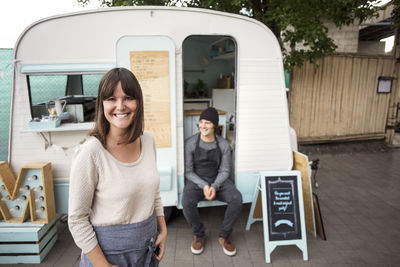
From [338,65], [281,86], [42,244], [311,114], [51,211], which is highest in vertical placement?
[338,65]

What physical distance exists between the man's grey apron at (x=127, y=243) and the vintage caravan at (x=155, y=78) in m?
1.75

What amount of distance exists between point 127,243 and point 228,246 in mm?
2022

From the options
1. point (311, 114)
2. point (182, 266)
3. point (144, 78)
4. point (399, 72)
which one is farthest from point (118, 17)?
point (399, 72)

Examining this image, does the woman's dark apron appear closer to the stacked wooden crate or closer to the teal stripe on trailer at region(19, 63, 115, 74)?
the teal stripe on trailer at region(19, 63, 115, 74)

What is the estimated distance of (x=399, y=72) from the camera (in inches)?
313

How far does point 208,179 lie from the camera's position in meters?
3.45

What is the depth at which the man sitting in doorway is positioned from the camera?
3207 millimetres

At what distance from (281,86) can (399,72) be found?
6.77 m

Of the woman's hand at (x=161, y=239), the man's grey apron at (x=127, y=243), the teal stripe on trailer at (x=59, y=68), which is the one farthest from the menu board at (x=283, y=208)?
the teal stripe on trailer at (x=59, y=68)

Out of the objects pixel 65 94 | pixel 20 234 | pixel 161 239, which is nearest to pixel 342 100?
pixel 65 94

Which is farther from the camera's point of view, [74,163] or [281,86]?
[281,86]

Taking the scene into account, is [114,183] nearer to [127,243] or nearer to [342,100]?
[127,243]

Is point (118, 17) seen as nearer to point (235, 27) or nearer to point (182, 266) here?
point (235, 27)

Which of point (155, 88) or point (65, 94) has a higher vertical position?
point (155, 88)
